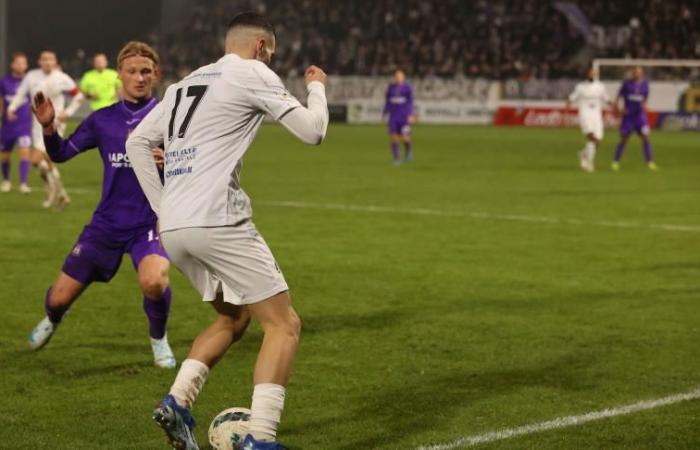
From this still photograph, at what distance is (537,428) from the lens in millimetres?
6637

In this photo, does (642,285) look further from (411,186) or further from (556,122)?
(556,122)

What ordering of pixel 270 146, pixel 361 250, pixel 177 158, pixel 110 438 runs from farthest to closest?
pixel 270 146 → pixel 361 250 → pixel 110 438 → pixel 177 158

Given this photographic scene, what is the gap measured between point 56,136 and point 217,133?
7.35 feet

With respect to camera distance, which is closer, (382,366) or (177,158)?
(177,158)

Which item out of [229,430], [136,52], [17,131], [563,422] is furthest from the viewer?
[17,131]

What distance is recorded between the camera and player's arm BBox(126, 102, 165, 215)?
19.7 ft

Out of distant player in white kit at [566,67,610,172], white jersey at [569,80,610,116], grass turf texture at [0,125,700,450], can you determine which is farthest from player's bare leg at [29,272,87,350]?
white jersey at [569,80,610,116]

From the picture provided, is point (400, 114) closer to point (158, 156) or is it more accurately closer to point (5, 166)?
point (5, 166)

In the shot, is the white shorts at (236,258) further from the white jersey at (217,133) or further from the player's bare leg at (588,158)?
the player's bare leg at (588,158)

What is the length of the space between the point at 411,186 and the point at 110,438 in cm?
1667

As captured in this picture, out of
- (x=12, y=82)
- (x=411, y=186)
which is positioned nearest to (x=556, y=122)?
(x=411, y=186)

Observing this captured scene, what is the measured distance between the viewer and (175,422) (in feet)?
18.5

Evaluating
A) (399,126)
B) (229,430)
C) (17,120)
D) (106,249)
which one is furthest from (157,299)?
(399,126)

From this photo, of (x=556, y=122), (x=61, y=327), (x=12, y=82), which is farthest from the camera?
(x=556, y=122)
